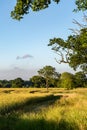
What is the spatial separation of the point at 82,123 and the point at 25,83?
5913 inches

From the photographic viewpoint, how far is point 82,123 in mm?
14211

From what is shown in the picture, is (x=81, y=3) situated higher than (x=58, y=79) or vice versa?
(x=58, y=79)

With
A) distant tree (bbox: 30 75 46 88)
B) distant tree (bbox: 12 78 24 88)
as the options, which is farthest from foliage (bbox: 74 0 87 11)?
distant tree (bbox: 12 78 24 88)

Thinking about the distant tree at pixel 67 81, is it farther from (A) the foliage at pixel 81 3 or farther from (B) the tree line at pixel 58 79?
(A) the foliage at pixel 81 3

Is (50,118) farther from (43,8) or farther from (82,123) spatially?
(43,8)

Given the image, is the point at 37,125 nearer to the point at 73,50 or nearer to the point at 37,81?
the point at 73,50

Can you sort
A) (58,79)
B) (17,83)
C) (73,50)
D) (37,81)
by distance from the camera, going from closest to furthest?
(73,50) → (58,79) → (37,81) → (17,83)

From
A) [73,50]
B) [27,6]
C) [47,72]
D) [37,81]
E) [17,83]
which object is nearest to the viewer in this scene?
[27,6]

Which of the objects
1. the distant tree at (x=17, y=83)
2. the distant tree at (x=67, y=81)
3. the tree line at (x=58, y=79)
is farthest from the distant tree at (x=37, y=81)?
the distant tree at (x=67, y=81)

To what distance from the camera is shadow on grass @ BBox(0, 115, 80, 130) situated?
45.9 feet

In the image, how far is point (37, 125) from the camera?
1434 cm

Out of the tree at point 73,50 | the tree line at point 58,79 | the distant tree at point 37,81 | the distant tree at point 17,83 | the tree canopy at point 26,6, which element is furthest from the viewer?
the distant tree at point 17,83

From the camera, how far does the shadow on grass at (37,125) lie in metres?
14.0

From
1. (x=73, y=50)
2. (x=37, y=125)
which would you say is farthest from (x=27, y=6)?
(x=73, y=50)
